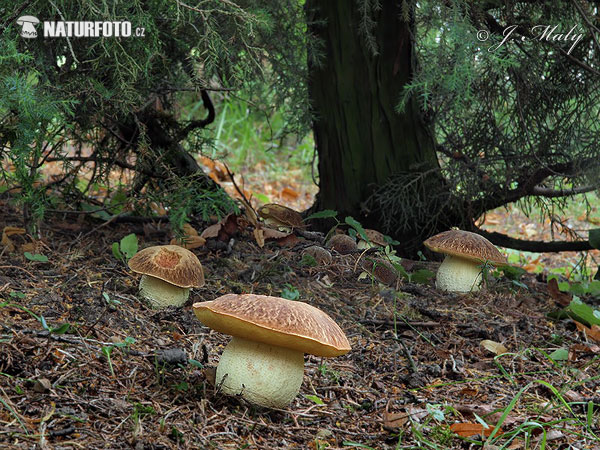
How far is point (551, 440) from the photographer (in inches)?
84.4

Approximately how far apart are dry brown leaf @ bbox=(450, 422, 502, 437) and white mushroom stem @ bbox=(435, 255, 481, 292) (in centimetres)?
144

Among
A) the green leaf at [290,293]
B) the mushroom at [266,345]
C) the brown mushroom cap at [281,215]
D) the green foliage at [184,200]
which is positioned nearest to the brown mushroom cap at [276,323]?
the mushroom at [266,345]

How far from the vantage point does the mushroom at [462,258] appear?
3.35 m

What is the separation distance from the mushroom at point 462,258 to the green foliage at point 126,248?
1508 mm

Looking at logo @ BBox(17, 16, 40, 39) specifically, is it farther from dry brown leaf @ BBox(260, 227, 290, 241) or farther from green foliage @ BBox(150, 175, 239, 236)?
dry brown leaf @ BBox(260, 227, 290, 241)

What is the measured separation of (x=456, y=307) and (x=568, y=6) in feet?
6.46

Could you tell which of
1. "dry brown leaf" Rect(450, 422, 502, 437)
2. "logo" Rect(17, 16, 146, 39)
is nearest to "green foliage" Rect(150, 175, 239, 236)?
"logo" Rect(17, 16, 146, 39)

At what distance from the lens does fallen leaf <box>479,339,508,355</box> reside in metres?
2.88

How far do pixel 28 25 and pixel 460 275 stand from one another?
2.46 meters

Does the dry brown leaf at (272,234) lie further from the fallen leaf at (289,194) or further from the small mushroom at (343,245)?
the fallen leaf at (289,194)

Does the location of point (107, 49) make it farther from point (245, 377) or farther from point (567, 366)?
point (567, 366)

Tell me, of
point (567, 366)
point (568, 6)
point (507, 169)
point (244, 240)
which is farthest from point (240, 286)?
point (568, 6)

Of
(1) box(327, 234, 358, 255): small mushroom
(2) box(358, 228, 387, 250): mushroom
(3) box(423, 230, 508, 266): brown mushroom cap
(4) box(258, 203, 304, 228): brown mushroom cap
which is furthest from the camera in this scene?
(4) box(258, 203, 304, 228): brown mushroom cap

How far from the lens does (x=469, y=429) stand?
2090 mm
